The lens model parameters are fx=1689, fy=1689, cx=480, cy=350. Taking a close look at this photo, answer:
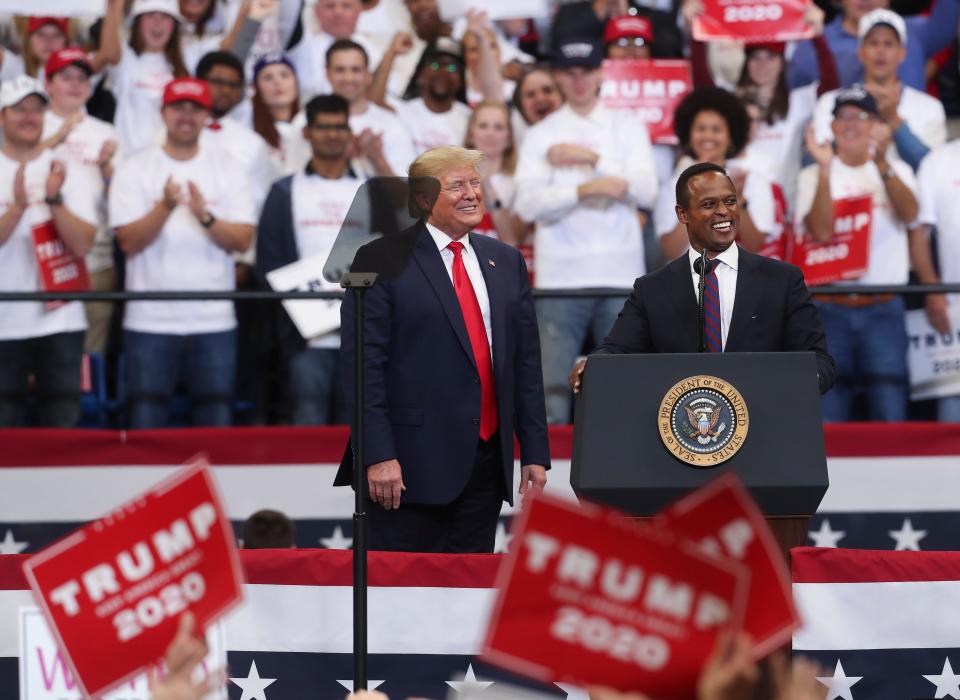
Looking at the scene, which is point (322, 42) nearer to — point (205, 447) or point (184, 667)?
point (205, 447)

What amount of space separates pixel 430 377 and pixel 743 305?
96cm

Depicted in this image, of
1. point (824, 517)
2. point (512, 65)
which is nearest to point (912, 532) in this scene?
point (824, 517)

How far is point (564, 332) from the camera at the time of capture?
6863mm

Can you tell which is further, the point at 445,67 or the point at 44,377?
the point at 445,67

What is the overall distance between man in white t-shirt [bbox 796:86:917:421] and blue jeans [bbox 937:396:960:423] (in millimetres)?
153

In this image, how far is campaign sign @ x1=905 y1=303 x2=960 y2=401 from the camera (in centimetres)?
696

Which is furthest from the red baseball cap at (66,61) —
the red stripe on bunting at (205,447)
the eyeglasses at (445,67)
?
the red stripe on bunting at (205,447)

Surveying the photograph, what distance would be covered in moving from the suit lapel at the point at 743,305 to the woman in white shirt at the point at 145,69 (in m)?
3.80

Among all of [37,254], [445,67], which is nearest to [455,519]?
[37,254]

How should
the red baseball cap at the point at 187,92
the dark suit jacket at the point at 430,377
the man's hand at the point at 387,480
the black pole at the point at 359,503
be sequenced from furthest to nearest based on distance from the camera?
the red baseball cap at the point at 187,92 → the dark suit jacket at the point at 430,377 → the man's hand at the point at 387,480 → the black pole at the point at 359,503

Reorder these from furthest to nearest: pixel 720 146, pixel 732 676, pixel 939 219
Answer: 1. pixel 939 219
2. pixel 720 146
3. pixel 732 676

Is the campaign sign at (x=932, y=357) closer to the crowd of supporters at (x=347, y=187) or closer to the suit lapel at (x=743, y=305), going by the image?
the crowd of supporters at (x=347, y=187)

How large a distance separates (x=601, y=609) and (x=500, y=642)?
182mm

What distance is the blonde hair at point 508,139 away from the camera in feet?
24.5
